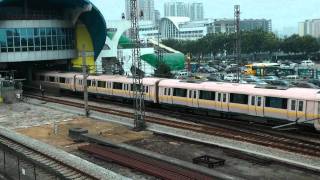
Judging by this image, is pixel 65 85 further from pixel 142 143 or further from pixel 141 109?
pixel 142 143

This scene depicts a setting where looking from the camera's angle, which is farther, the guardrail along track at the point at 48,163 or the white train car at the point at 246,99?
the white train car at the point at 246,99

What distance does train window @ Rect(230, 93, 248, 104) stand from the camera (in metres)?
30.5

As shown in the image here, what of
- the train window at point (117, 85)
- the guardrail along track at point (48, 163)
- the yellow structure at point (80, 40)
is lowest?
the guardrail along track at point (48, 163)

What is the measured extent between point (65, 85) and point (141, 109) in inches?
1002

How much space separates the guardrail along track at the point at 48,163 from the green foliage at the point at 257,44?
110233 millimetres

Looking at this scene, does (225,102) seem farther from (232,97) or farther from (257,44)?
(257,44)

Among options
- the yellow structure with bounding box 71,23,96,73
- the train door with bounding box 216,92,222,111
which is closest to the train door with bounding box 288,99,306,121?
the train door with bounding box 216,92,222,111

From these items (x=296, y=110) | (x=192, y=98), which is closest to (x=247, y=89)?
(x=296, y=110)

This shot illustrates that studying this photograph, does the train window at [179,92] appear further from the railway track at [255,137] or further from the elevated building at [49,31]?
the elevated building at [49,31]

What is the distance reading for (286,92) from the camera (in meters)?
28.1

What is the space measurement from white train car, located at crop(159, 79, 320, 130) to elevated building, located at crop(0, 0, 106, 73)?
26343 millimetres

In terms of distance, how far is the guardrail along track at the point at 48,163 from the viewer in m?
17.8

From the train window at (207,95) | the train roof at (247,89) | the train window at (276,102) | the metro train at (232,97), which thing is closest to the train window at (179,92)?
the metro train at (232,97)

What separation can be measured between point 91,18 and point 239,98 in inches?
1650
